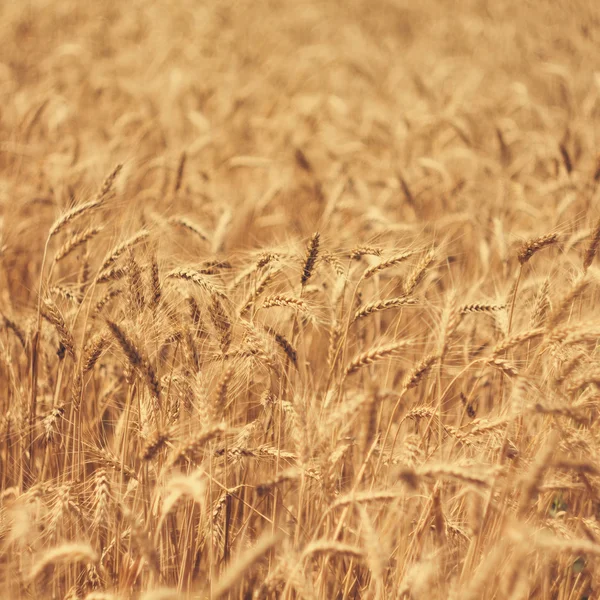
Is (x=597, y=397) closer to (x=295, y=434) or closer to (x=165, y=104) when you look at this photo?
(x=295, y=434)

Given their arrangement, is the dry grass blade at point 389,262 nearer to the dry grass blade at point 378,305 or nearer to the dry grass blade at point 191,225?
the dry grass blade at point 378,305

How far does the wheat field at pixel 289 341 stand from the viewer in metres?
1.71

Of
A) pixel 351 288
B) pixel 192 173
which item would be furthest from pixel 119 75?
pixel 351 288

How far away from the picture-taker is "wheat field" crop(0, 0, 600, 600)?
67.2 inches

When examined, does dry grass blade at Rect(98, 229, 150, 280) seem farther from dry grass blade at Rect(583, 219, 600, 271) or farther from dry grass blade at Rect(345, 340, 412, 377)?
dry grass blade at Rect(583, 219, 600, 271)

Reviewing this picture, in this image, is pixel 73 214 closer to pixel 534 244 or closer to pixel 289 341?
pixel 289 341

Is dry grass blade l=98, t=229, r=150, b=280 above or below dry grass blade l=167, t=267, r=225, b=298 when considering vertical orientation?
above

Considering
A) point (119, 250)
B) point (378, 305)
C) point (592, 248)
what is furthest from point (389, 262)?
point (119, 250)

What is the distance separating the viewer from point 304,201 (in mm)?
4523

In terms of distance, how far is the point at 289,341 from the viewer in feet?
6.66

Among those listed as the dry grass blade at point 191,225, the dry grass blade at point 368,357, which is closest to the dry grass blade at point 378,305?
the dry grass blade at point 368,357

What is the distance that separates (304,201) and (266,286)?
2.53 m

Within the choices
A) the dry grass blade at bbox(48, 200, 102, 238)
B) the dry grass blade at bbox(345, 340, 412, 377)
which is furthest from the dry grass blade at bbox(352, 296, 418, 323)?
the dry grass blade at bbox(48, 200, 102, 238)

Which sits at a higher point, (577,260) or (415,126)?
(415,126)
